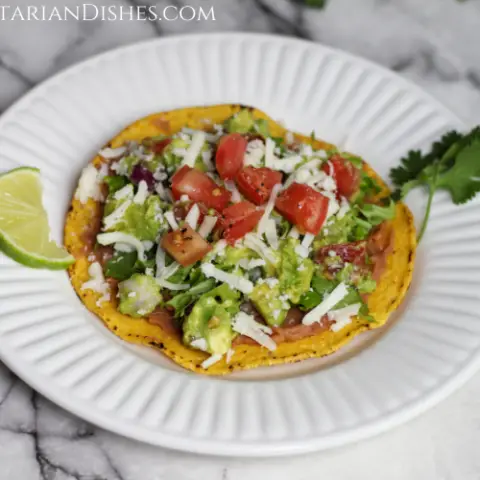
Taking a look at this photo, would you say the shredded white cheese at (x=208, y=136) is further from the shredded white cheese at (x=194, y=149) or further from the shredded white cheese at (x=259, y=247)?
the shredded white cheese at (x=259, y=247)

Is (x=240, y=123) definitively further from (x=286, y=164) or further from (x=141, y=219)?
(x=141, y=219)

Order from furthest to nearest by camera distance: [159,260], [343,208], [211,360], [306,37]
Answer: [306,37]
[343,208]
[159,260]
[211,360]

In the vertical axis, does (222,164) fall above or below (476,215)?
below

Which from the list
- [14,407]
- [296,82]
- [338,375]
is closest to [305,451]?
[338,375]

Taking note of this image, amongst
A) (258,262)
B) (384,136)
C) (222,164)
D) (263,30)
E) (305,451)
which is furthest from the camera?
(263,30)

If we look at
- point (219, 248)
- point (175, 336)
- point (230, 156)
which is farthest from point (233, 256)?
point (230, 156)

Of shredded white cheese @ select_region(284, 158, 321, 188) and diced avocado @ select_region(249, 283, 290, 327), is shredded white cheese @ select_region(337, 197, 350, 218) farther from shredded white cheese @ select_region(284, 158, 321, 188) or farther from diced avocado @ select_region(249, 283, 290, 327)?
diced avocado @ select_region(249, 283, 290, 327)

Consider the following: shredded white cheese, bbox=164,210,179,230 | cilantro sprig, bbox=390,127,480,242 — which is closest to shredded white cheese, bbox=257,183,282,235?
shredded white cheese, bbox=164,210,179,230

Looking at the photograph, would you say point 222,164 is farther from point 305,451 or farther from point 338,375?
point 305,451
